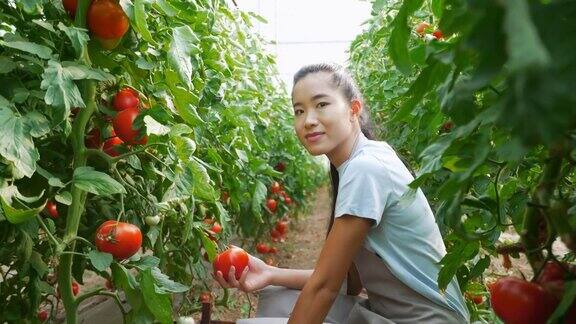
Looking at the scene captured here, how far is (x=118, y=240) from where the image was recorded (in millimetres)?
1053

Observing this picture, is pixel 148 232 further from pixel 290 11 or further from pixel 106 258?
pixel 290 11

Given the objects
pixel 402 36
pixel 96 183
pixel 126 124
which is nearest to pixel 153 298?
pixel 96 183

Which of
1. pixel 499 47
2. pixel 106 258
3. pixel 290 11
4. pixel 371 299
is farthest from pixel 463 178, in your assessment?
pixel 290 11

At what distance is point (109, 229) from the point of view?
1078 mm

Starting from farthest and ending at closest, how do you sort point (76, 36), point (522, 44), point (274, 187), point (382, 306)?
point (274, 187) < point (382, 306) < point (76, 36) < point (522, 44)

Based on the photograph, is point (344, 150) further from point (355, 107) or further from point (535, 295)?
point (535, 295)

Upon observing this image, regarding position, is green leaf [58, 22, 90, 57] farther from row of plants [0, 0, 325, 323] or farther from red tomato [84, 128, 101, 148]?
red tomato [84, 128, 101, 148]

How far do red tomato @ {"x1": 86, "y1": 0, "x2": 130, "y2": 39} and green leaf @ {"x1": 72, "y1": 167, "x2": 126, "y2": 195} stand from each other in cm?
26

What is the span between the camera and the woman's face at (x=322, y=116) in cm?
154

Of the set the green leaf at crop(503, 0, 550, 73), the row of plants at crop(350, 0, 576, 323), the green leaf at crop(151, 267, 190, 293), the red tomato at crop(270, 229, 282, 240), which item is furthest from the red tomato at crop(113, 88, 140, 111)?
the red tomato at crop(270, 229, 282, 240)

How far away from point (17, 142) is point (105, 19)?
A: 0.28 metres

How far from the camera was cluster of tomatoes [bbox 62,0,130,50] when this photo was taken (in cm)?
100

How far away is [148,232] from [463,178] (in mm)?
997

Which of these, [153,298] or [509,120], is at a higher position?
[509,120]
